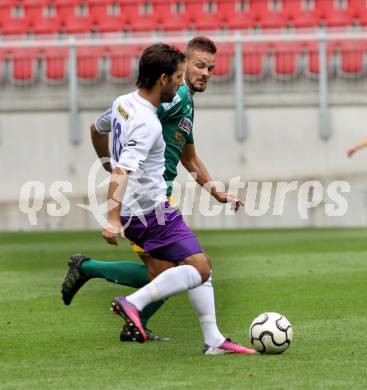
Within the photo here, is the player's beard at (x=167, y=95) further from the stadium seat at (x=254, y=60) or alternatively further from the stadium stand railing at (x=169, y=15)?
the stadium stand railing at (x=169, y=15)

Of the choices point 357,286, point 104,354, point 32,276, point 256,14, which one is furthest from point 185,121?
point 256,14

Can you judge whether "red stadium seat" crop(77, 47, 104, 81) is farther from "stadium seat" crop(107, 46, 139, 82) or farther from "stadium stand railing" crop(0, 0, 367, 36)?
"stadium stand railing" crop(0, 0, 367, 36)

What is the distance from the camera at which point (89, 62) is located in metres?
20.8

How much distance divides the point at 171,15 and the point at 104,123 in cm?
1517

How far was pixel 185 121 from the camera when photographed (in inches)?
279

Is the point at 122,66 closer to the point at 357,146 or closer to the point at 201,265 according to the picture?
the point at 357,146

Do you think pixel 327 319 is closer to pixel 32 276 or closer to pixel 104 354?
pixel 104 354

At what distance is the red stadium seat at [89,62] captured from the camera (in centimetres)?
2081

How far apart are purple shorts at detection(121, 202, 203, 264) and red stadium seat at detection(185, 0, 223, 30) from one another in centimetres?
1535

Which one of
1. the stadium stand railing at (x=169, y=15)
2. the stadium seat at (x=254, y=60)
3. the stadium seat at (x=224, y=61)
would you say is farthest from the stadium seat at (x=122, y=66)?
the stadium seat at (x=254, y=60)

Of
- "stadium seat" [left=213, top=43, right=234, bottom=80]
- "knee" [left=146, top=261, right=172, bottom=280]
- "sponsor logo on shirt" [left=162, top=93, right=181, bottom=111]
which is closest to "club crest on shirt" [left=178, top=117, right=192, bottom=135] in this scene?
"sponsor logo on shirt" [left=162, top=93, right=181, bottom=111]

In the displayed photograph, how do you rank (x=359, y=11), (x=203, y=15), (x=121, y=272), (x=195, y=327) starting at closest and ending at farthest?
(x=121, y=272)
(x=195, y=327)
(x=359, y=11)
(x=203, y=15)

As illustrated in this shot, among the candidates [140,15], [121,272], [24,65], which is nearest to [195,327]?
[121,272]

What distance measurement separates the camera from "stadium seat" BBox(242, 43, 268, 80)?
67.6ft
